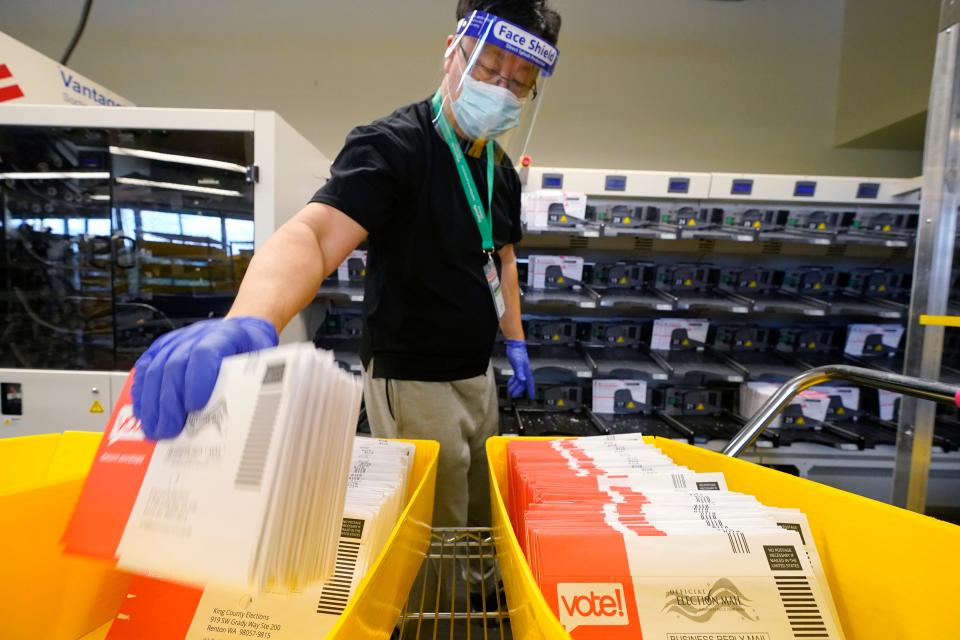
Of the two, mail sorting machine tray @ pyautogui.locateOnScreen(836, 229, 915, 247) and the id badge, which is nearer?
the id badge

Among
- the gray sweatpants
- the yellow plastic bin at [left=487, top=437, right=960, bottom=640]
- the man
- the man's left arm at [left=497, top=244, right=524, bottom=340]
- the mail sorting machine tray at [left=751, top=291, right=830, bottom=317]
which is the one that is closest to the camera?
the yellow plastic bin at [left=487, top=437, right=960, bottom=640]

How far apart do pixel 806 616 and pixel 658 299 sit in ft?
7.72

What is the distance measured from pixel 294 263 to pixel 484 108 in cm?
71

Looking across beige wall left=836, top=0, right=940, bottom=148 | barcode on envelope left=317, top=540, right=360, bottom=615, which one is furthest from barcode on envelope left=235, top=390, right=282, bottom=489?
beige wall left=836, top=0, right=940, bottom=148

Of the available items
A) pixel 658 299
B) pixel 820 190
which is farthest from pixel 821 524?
pixel 820 190

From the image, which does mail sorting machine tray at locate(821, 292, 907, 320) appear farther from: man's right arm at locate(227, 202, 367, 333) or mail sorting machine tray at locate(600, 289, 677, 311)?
man's right arm at locate(227, 202, 367, 333)

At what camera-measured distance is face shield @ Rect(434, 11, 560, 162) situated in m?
1.08

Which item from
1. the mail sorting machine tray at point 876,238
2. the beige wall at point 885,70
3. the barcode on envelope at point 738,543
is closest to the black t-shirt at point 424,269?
the barcode on envelope at point 738,543

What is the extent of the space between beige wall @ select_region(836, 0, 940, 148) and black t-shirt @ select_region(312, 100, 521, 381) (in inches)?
148

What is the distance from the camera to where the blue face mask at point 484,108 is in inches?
45.5

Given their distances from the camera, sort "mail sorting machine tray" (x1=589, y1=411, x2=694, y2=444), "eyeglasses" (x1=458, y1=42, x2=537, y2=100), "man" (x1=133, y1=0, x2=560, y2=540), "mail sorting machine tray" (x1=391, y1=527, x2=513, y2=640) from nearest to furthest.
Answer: "mail sorting machine tray" (x1=391, y1=527, x2=513, y2=640)
"man" (x1=133, y1=0, x2=560, y2=540)
"eyeglasses" (x1=458, y1=42, x2=537, y2=100)
"mail sorting machine tray" (x1=589, y1=411, x2=694, y2=444)

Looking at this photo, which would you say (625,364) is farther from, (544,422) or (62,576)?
(62,576)

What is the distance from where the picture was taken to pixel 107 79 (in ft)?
12.2

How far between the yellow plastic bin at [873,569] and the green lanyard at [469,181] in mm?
809
